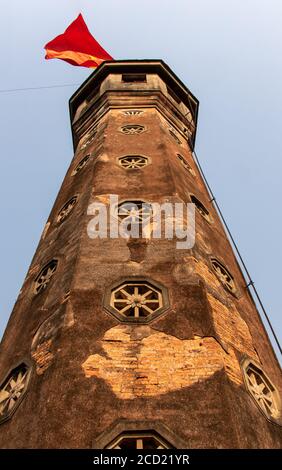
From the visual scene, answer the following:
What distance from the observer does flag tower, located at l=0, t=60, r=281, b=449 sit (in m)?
7.03

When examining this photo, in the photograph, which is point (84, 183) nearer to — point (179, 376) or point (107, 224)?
point (107, 224)

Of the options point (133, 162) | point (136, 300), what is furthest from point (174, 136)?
point (136, 300)

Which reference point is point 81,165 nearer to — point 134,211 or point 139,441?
point 134,211

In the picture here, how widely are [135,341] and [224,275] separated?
389 cm

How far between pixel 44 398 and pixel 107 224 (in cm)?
475

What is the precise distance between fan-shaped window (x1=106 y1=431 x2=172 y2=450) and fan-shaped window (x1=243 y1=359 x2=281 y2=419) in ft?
6.50

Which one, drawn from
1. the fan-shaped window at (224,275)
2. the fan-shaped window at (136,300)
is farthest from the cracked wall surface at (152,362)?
the fan-shaped window at (224,275)

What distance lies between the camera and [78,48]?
21141 mm

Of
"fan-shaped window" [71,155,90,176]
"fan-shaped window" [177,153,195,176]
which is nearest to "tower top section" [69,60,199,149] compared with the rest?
"fan-shaped window" [71,155,90,176]

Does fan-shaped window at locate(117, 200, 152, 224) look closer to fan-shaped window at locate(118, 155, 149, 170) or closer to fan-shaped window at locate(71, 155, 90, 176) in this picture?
fan-shaped window at locate(118, 155, 149, 170)

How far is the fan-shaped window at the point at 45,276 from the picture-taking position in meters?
11.1

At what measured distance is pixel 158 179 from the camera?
44.3ft

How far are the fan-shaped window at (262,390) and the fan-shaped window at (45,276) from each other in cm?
419
